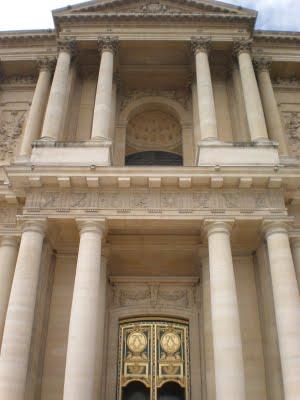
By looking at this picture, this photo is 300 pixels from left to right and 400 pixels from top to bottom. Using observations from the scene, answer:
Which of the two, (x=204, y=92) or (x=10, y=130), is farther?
(x=10, y=130)

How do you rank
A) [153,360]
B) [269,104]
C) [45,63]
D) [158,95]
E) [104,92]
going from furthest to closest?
[158,95] < [45,63] < [269,104] < [104,92] < [153,360]

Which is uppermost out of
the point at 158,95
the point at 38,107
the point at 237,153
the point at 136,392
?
the point at 158,95

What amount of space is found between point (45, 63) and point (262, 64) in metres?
8.67

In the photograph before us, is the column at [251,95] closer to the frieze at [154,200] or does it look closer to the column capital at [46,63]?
the frieze at [154,200]

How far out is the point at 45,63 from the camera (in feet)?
59.7

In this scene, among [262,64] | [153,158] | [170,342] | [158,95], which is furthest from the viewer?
[158,95]

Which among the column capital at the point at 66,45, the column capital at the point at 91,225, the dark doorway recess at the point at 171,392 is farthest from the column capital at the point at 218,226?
the column capital at the point at 66,45

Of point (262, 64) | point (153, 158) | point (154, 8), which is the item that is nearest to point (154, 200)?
point (153, 158)

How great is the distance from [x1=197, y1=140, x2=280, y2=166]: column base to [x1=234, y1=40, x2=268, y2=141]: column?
2.05ft

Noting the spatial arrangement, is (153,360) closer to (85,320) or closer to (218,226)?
(85,320)

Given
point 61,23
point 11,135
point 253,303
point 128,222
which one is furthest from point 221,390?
point 61,23

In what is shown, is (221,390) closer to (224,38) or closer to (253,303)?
(253,303)

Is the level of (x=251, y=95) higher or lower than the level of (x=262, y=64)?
lower

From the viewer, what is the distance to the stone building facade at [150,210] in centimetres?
1170
